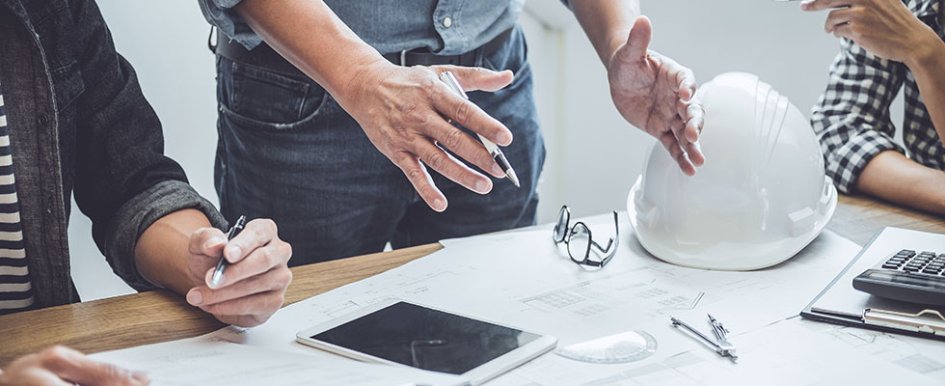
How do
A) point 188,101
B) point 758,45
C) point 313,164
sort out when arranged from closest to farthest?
1. point 313,164
2. point 188,101
3. point 758,45

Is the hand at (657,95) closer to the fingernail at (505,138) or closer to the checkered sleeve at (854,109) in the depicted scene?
the fingernail at (505,138)

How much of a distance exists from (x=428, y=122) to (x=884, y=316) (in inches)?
21.0

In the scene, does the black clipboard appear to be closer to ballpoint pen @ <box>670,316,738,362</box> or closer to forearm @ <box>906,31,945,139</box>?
ballpoint pen @ <box>670,316,738,362</box>

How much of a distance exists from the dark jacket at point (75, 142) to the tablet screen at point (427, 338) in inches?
12.9

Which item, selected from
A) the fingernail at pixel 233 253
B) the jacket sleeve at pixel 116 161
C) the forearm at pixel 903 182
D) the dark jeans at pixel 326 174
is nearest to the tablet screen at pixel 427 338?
the fingernail at pixel 233 253

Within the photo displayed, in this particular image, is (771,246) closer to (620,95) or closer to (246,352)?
(620,95)

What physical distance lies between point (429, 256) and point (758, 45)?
155 cm

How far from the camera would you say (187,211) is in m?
1.16

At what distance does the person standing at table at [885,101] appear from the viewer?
4.66ft

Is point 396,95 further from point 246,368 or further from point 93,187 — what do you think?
point 93,187

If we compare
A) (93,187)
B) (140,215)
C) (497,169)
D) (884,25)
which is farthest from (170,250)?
(884,25)

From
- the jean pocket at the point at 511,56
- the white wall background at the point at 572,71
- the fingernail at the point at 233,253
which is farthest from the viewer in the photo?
the white wall background at the point at 572,71

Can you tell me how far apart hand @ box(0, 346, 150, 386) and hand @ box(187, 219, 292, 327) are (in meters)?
0.20

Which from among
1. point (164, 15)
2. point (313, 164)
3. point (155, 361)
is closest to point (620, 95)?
point (313, 164)
